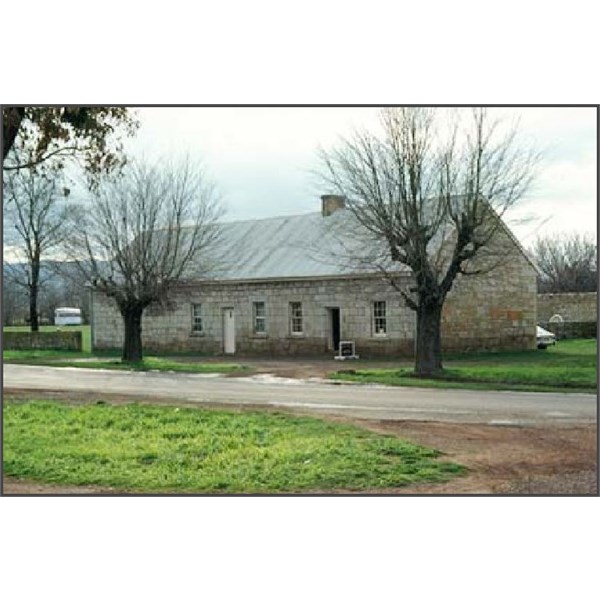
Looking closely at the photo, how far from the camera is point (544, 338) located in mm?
8891

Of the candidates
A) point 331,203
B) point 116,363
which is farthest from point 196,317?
point 331,203

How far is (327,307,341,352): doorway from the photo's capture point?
933 cm

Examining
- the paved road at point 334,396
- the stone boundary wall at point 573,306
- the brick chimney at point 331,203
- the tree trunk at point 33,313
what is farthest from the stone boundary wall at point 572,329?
the tree trunk at point 33,313

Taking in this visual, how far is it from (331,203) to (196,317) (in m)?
1.53

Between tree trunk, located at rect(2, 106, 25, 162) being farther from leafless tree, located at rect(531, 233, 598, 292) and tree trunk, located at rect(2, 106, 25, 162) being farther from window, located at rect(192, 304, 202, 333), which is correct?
leafless tree, located at rect(531, 233, 598, 292)

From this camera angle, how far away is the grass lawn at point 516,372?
345 inches

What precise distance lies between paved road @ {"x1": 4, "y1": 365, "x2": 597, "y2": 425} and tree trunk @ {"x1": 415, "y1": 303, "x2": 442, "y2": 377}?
7.4 inches

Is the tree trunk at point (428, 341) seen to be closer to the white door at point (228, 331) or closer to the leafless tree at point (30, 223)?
the white door at point (228, 331)

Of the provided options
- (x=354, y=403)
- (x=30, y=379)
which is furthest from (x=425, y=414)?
(x=30, y=379)

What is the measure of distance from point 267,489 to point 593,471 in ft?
8.39

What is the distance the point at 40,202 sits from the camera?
353 inches

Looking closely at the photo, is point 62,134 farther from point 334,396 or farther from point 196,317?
point 334,396

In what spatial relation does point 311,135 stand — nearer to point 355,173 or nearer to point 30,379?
point 355,173

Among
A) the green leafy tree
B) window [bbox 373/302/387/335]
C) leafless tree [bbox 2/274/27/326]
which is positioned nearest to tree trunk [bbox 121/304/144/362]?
leafless tree [bbox 2/274/27/326]
